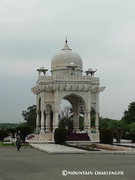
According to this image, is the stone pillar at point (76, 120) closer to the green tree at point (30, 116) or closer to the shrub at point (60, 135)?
the shrub at point (60, 135)

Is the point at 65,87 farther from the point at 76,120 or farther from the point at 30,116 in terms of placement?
the point at 30,116

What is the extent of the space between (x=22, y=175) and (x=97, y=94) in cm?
2641

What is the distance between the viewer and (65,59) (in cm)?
3597

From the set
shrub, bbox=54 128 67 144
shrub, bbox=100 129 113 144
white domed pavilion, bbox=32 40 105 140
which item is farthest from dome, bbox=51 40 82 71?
shrub, bbox=100 129 113 144

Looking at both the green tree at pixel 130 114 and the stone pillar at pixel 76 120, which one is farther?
the green tree at pixel 130 114

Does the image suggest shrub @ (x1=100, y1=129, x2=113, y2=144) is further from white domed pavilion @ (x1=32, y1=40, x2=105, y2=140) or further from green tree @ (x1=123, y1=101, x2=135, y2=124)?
green tree @ (x1=123, y1=101, x2=135, y2=124)

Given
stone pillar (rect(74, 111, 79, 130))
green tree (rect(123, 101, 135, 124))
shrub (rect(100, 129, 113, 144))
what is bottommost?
shrub (rect(100, 129, 113, 144))

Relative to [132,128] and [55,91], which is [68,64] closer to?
[55,91]

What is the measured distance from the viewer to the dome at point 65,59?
35906 mm

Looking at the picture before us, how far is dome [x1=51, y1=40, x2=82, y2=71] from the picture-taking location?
35.9 metres

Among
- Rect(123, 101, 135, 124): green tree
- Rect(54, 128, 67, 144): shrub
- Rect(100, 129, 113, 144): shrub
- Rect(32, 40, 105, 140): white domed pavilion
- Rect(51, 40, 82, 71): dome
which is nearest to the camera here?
Rect(100, 129, 113, 144): shrub

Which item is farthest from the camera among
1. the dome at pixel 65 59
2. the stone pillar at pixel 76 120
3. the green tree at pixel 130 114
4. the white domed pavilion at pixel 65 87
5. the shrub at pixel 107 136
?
the green tree at pixel 130 114

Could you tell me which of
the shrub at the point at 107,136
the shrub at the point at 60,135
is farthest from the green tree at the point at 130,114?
the shrub at the point at 60,135

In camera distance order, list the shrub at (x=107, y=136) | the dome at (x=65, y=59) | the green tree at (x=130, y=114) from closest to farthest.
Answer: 1. the shrub at (x=107, y=136)
2. the dome at (x=65, y=59)
3. the green tree at (x=130, y=114)
